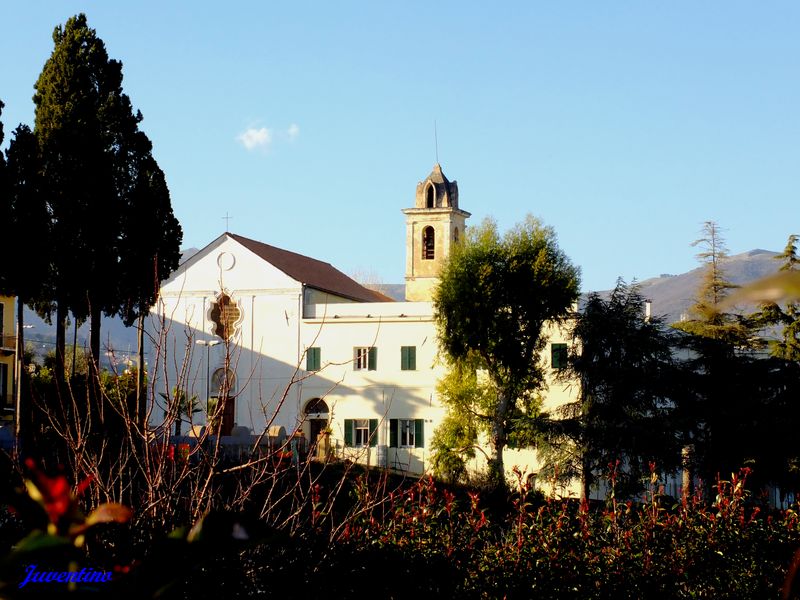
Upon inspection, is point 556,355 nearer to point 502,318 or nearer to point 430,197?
point 502,318

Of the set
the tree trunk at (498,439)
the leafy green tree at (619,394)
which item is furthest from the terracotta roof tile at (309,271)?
the leafy green tree at (619,394)

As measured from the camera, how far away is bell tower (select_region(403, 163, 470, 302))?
58.4 meters

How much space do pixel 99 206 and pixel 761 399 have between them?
69.6 ft

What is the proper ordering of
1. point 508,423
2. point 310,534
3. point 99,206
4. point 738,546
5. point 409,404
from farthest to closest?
point 409,404 < point 508,423 < point 99,206 < point 738,546 < point 310,534

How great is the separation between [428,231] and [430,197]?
6.14ft

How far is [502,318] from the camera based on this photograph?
41875mm

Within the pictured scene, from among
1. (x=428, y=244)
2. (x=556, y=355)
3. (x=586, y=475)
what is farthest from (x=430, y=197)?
(x=586, y=475)

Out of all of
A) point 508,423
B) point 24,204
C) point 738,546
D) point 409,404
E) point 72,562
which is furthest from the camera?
point 409,404

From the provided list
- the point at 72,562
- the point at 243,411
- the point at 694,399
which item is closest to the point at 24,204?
the point at 243,411

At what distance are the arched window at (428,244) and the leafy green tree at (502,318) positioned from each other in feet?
50.9

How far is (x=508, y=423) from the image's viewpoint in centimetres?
4153

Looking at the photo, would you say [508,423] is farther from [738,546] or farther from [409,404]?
[738,546]

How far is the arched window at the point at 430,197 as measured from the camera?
59594 mm

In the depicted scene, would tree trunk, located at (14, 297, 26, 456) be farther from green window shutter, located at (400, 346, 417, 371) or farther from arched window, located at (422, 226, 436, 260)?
arched window, located at (422, 226, 436, 260)
